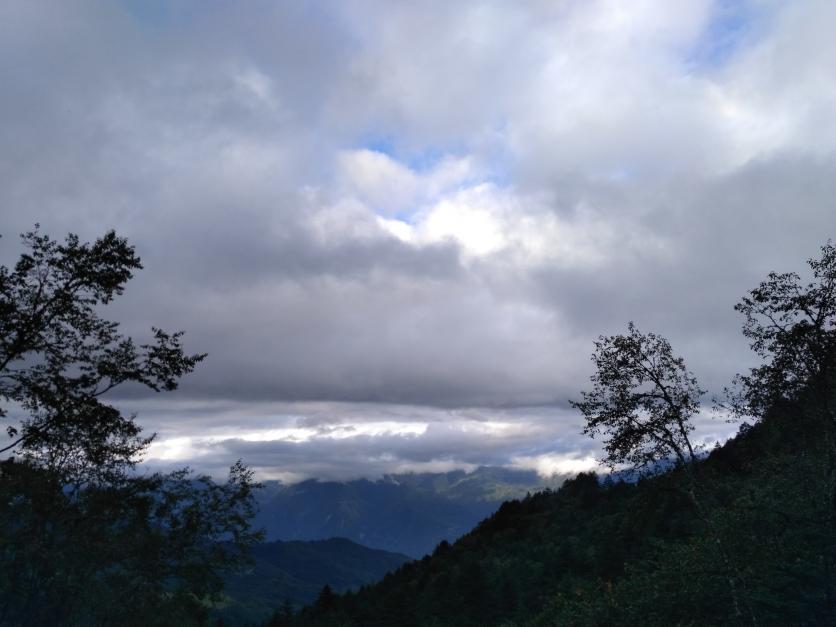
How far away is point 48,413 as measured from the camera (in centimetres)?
1830

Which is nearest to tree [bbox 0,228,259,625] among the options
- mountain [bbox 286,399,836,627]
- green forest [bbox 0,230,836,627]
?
green forest [bbox 0,230,836,627]

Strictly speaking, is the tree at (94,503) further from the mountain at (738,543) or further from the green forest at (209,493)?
the mountain at (738,543)

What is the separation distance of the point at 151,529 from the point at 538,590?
77719mm

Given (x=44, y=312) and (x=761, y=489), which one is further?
(x=761, y=489)

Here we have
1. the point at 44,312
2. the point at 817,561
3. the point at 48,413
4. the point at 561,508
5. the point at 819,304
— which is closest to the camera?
the point at 44,312

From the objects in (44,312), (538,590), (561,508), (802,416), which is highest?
(44,312)

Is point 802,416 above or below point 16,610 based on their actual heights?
above

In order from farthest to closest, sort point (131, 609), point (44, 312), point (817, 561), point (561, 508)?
point (561, 508) < point (131, 609) < point (817, 561) < point (44, 312)

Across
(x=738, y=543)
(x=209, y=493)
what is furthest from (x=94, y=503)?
Answer: (x=738, y=543)

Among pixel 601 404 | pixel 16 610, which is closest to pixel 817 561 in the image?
pixel 601 404

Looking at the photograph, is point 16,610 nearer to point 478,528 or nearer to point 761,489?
point 761,489

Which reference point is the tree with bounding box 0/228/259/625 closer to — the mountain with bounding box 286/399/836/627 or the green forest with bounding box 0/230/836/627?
the green forest with bounding box 0/230/836/627

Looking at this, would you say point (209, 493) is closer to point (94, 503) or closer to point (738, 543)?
point (94, 503)

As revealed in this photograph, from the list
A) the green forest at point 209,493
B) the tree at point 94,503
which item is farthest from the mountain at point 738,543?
the tree at point 94,503
